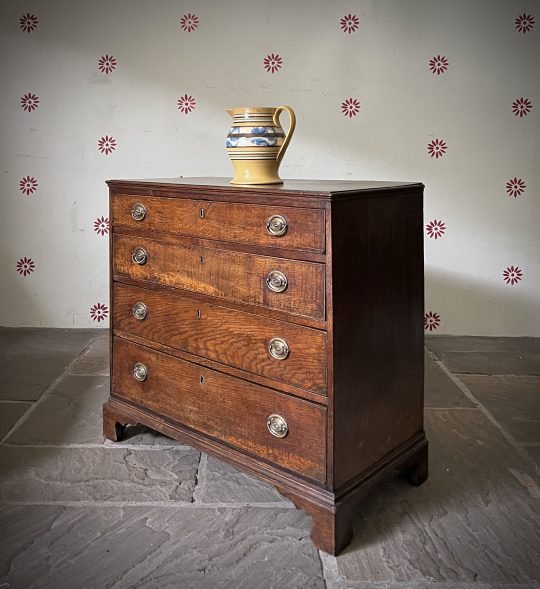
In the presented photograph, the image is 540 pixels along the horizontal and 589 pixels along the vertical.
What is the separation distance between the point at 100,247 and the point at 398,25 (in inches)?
71.1

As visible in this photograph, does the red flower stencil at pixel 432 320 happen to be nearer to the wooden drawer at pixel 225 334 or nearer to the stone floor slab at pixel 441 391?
the stone floor slab at pixel 441 391

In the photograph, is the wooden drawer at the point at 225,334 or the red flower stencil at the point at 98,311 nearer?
the wooden drawer at the point at 225,334

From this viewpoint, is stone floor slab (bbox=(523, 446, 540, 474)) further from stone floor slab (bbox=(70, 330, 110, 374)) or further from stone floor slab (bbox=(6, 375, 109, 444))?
stone floor slab (bbox=(70, 330, 110, 374))

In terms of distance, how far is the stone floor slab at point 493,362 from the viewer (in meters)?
2.80

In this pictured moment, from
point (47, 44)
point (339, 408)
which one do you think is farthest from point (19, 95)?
point (339, 408)

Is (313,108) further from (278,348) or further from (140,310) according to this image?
(278,348)

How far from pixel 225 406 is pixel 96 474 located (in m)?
0.46

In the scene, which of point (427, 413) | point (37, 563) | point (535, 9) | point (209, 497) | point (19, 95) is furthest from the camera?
point (19, 95)

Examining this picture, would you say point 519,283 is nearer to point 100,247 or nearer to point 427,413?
point 427,413

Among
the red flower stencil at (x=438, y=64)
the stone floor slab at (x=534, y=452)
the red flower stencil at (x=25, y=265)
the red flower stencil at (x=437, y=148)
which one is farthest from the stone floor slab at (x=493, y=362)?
the red flower stencil at (x=25, y=265)

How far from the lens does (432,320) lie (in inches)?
129

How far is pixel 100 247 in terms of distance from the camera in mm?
3312

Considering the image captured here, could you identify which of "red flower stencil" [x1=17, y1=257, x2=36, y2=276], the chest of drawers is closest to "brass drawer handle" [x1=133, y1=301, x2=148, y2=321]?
the chest of drawers

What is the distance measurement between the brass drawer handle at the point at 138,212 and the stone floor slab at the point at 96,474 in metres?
0.73
